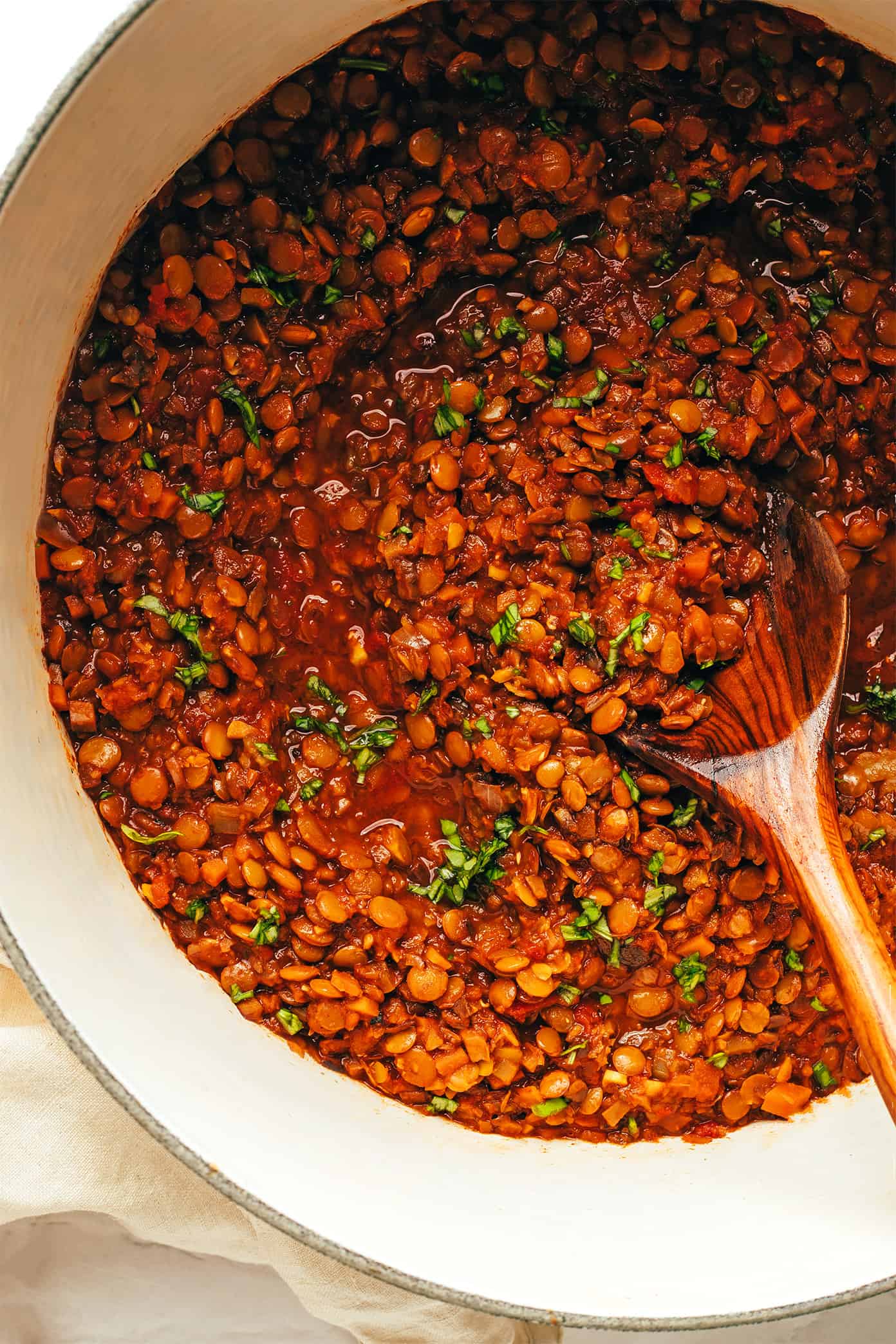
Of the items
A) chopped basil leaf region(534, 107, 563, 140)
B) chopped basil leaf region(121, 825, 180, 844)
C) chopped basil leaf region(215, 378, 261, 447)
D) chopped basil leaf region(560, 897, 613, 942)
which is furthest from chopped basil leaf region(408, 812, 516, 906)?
chopped basil leaf region(534, 107, 563, 140)

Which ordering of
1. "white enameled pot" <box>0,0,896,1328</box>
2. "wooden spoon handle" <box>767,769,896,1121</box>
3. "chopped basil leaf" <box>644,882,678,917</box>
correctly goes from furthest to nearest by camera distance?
"chopped basil leaf" <box>644,882,678,917</box> → "wooden spoon handle" <box>767,769,896,1121</box> → "white enameled pot" <box>0,0,896,1328</box>

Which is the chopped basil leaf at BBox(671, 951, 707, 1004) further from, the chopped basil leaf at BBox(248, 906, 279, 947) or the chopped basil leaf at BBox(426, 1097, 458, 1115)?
the chopped basil leaf at BBox(248, 906, 279, 947)

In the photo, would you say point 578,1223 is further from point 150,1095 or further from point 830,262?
point 830,262

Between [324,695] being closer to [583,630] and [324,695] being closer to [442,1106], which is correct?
[583,630]

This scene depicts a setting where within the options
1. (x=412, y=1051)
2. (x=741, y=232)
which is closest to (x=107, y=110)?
(x=741, y=232)

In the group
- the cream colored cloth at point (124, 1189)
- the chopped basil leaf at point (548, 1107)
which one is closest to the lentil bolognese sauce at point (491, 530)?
the chopped basil leaf at point (548, 1107)

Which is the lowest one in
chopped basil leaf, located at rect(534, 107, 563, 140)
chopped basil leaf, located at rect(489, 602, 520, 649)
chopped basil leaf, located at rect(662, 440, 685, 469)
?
chopped basil leaf, located at rect(489, 602, 520, 649)

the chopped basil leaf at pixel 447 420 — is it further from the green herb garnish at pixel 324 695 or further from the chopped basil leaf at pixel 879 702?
the chopped basil leaf at pixel 879 702
